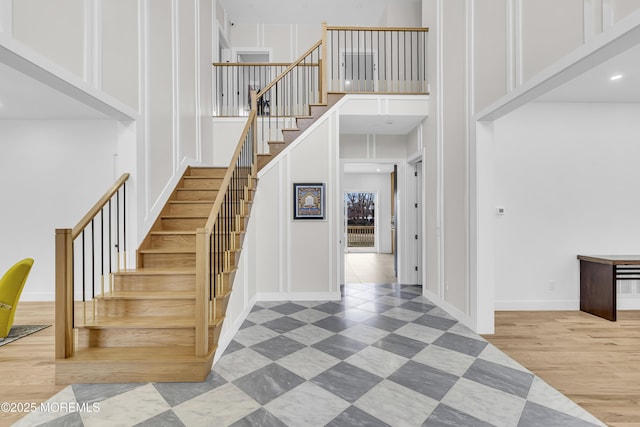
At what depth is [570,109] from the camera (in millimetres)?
4082

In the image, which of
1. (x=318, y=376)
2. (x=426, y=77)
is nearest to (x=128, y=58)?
(x=318, y=376)

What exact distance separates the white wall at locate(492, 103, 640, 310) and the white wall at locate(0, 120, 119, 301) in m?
6.18

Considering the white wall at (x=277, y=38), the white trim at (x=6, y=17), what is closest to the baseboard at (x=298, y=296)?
the white trim at (x=6, y=17)

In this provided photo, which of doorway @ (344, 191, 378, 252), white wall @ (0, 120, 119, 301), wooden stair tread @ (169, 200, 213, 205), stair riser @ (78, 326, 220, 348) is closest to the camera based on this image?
stair riser @ (78, 326, 220, 348)

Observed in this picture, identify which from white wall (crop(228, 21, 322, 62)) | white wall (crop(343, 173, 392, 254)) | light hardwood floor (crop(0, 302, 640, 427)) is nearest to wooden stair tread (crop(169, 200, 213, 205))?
light hardwood floor (crop(0, 302, 640, 427))

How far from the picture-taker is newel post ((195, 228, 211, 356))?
2.34 meters

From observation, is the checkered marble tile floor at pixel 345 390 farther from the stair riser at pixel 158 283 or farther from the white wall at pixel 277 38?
the white wall at pixel 277 38

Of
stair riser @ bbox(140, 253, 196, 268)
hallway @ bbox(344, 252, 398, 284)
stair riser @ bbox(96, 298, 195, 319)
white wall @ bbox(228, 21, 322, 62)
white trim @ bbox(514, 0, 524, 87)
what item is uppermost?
white wall @ bbox(228, 21, 322, 62)

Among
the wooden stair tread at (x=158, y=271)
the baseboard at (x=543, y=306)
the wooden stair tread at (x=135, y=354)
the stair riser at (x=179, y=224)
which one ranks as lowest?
the baseboard at (x=543, y=306)

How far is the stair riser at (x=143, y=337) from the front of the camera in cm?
249

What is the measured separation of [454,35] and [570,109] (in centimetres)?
202

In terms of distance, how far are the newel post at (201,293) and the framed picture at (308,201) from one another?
223 cm

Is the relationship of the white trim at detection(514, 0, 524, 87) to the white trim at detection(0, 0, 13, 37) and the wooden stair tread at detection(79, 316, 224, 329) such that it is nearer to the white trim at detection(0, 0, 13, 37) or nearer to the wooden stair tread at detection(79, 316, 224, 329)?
the wooden stair tread at detection(79, 316, 224, 329)

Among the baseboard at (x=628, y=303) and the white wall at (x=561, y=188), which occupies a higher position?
the white wall at (x=561, y=188)
